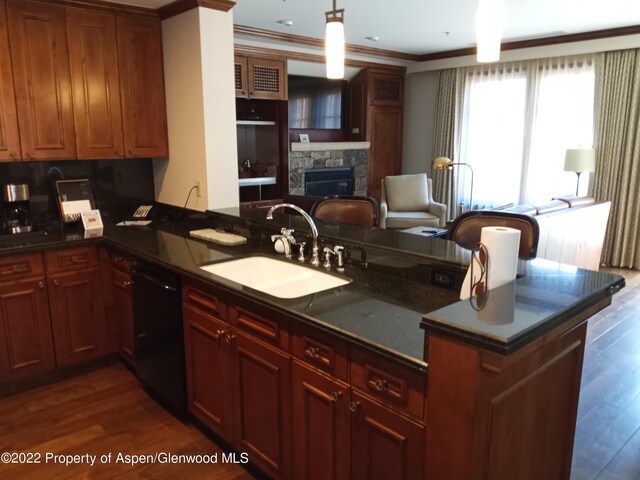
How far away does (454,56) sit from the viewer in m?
7.10

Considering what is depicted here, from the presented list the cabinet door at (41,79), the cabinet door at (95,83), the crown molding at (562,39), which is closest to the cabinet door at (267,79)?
the crown molding at (562,39)

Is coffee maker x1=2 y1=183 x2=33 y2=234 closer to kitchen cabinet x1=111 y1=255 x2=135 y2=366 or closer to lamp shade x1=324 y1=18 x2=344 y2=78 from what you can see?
kitchen cabinet x1=111 y1=255 x2=135 y2=366

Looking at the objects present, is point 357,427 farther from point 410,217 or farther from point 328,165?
point 328,165

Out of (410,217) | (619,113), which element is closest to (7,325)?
(410,217)

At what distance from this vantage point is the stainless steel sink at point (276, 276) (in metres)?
2.33

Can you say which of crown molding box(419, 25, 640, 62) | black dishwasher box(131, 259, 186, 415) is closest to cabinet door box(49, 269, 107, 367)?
black dishwasher box(131, 259, 186, 415)

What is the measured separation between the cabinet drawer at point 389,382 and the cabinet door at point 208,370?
798 mm

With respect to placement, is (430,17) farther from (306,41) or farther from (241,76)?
(241,76)

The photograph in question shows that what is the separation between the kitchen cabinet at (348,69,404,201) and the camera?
7.29 metres

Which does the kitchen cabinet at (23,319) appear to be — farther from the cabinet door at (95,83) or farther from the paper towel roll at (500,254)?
the paper towel roll at (500,254)

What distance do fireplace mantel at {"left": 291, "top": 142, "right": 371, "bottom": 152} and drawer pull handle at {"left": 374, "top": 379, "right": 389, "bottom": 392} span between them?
519cm

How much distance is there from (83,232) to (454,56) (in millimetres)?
5754

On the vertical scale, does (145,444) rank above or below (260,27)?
below

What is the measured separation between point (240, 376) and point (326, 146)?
505cm
